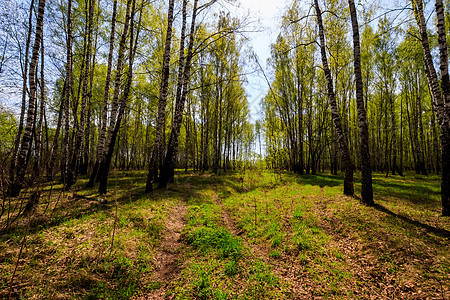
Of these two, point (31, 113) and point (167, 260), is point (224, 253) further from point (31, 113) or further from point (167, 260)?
point (31, 113)

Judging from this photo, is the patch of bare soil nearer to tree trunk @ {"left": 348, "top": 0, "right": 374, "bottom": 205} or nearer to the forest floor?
the forest floor

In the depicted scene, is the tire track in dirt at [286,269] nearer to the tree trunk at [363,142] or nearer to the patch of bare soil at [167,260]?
the patch of bare soil at [167,260]

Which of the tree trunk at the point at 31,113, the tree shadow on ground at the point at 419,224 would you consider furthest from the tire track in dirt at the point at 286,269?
the tree trunk at the point at 31,113

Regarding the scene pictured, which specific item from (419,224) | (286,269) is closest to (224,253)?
(286,269)

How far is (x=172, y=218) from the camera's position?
7.02 metres

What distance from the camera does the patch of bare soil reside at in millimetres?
3824

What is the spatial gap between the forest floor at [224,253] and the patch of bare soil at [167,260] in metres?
0.03

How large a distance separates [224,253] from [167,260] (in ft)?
5.02

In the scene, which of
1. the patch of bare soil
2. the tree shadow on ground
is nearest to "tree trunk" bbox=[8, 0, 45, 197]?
the patch of bare soil

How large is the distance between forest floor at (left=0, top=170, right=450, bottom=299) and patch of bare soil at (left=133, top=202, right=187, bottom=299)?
25mm

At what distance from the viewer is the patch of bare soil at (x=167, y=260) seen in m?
3.82

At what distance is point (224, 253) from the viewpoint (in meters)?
5.03

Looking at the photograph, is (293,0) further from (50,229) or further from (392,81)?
(392,81)

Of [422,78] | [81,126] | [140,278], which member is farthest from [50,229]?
[422,78]
